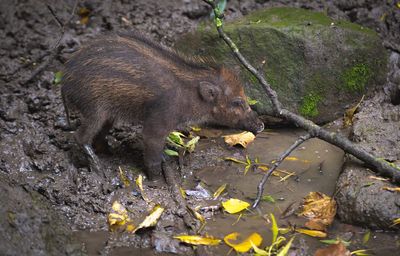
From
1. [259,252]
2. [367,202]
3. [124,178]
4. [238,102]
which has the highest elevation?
[238,102]

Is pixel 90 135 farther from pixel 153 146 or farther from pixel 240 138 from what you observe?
pixel 240 138

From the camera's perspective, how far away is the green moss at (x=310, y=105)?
7.04 meters

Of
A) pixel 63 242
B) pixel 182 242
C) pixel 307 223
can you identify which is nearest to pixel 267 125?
pixel 307 223

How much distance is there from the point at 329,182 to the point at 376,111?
3.76 feet

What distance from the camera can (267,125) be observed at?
7.11 meters

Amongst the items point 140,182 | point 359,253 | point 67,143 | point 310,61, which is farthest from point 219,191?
point 310,61

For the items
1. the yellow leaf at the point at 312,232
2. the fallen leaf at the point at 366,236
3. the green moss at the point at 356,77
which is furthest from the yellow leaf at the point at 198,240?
the green moss at the point at 356,77

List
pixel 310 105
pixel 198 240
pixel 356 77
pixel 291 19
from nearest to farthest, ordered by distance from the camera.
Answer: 1. pixel 198 240
2. pixel 310 105
3. pixel 356 77
4. pixel 291 19

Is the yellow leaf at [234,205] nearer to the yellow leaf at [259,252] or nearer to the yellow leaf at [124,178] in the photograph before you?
the yellow leaf at [259,252]

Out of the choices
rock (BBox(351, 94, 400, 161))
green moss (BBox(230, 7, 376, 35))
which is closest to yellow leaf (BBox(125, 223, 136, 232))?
rock (BBox(351, 94, 400, 161))

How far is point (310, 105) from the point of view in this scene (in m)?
7.04

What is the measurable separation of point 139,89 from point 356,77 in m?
2.70

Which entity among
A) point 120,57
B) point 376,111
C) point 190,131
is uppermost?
point 120,57

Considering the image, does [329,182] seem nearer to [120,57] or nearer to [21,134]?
[120,57]
